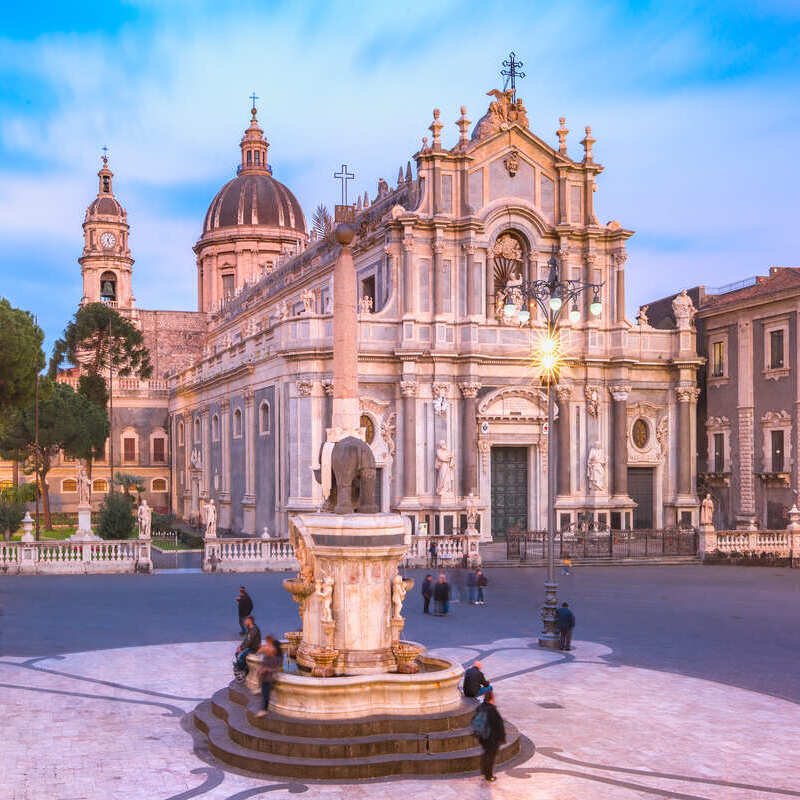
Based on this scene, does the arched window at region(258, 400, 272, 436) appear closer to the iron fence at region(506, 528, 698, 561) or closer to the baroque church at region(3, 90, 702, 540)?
the baroque church at region(3, 90, 702, 540)

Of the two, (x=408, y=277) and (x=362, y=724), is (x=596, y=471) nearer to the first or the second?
(x=408, y=277)

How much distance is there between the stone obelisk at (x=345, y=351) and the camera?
15.8m

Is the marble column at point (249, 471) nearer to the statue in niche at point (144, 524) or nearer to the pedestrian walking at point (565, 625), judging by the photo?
the statue in niche at point (144, 524)

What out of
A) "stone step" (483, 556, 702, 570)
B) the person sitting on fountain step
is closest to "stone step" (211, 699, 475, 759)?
the person sitting on fountain step

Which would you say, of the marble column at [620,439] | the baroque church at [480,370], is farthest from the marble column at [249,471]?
the marble column at [620,439]

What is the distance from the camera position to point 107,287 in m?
75.4

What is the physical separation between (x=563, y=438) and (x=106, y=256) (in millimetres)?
44028

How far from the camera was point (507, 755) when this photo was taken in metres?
13.1

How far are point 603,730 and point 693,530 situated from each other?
26688 millimetres

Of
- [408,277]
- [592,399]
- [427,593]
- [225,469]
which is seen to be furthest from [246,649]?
[225,469]

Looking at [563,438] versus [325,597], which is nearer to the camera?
[325,597]

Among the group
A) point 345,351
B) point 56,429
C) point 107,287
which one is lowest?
point 56,429

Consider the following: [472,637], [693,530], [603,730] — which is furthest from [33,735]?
[693,530]

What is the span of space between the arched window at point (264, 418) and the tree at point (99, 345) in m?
18.5
